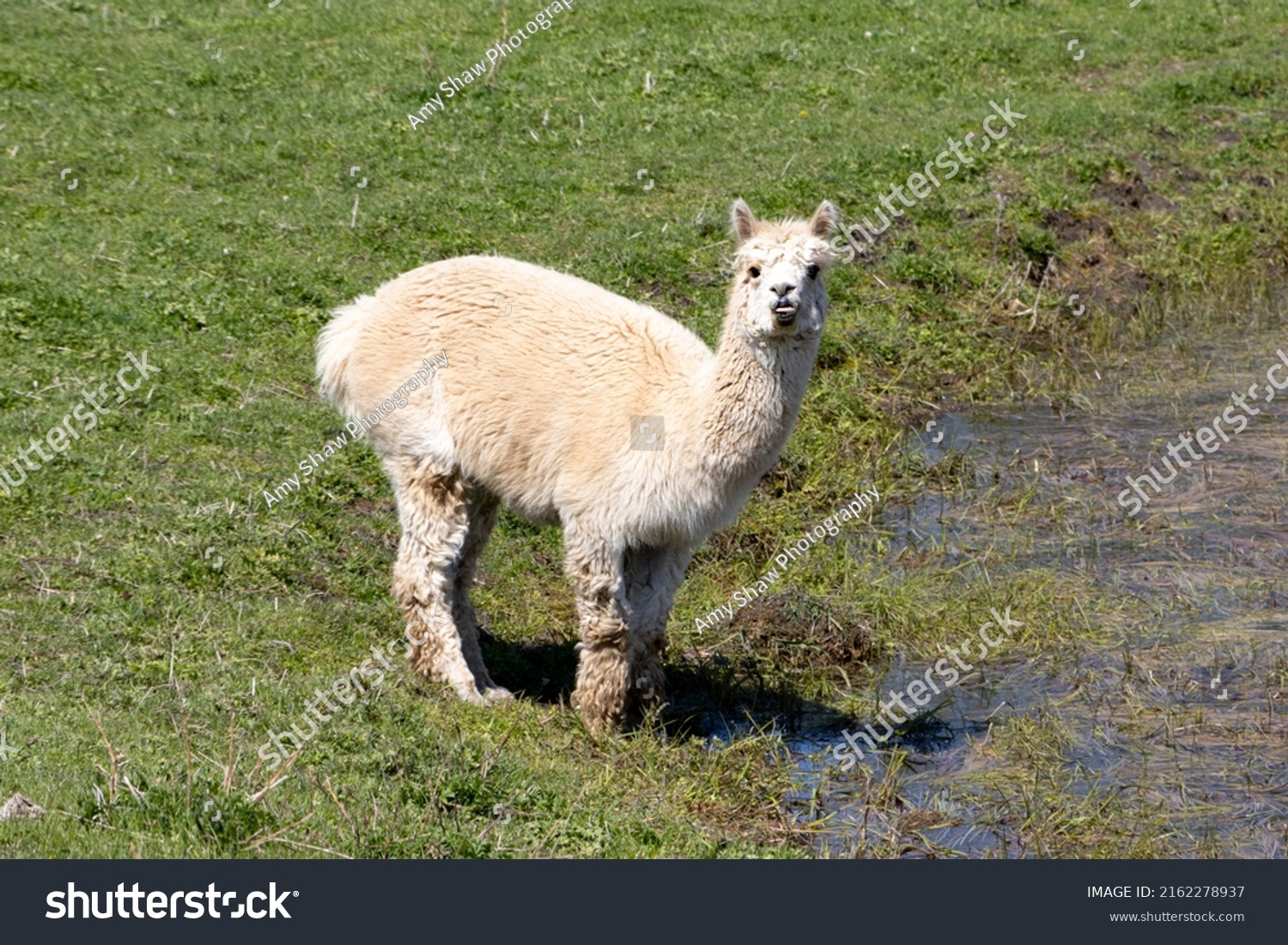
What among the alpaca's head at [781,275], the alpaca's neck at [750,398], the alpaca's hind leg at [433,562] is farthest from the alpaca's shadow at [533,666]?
the alpaca's head at [781,275]

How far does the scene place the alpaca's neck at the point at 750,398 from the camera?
23.0ft

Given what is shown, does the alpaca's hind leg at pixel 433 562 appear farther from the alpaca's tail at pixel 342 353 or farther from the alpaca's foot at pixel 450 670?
the alpaca's tail at pixel 342 353

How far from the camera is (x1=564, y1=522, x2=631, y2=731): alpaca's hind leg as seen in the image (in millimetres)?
7496

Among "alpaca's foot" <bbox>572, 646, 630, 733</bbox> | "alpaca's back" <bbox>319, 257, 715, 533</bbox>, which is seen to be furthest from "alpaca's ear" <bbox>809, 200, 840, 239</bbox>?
"alpaca's foot" <bbox>572, 646, 630, 733</bbox>

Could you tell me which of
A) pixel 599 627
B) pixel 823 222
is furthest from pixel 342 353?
pixel 823 222

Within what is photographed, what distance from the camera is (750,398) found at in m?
7.03

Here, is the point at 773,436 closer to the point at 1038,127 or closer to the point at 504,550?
the point at 504,550

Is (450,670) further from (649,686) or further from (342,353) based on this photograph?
(342,353)

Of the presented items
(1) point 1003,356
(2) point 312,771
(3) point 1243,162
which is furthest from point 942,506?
(3) point 1243,162

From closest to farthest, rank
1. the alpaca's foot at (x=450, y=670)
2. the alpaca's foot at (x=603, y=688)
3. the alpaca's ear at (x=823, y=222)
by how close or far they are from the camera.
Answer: the alpaca's ear at (x=823, y=222) → the alpaca's foot at (x=603, y=688) → the alpaca's foot at (x=450, y=670)

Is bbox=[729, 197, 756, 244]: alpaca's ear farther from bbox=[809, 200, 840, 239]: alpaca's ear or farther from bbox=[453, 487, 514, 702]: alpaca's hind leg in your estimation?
bbox=[453, 487, 514, 702]: alpaca's hind leg

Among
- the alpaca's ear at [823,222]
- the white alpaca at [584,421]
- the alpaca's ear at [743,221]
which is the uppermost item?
the alpaca's ear at [823,222]

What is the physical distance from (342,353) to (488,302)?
3.00 feet

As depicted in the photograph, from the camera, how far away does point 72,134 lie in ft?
45.1
